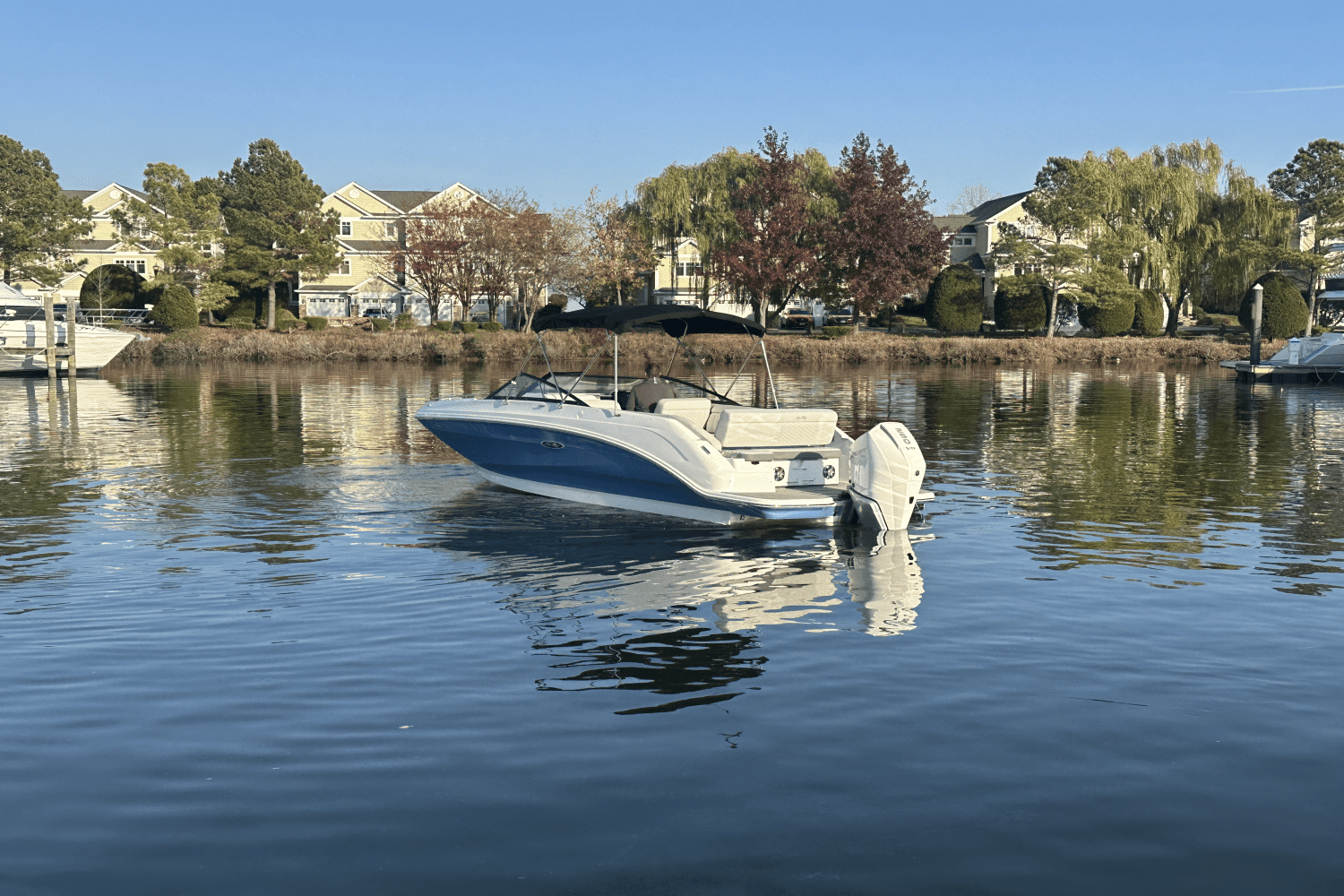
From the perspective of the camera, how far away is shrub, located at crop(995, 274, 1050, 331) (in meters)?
69.9

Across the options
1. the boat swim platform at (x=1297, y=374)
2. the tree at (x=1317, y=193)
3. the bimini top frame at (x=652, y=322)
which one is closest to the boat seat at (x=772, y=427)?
the bimini top frame at (x=652, y=322)

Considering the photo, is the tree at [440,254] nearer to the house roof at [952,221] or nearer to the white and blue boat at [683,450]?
the house roof at [952,221]

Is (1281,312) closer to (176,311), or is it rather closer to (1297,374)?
(1297,374)

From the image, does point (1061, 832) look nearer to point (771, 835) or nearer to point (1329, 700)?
point (771, 835)

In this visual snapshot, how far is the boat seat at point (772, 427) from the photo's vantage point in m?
12.8

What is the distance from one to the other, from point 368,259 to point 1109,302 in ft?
162

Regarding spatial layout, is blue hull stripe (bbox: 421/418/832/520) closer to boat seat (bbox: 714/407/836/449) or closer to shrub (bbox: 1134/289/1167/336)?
boat seat (bbox: 714/407/836/449)

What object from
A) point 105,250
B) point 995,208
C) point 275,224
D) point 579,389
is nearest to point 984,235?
point 995,208

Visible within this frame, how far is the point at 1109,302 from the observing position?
6619 cm

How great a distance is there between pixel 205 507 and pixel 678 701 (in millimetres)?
9946

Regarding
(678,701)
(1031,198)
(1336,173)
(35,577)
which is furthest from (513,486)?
(1336,173)

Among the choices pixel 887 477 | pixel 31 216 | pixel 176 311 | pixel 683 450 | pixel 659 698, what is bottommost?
→ pixel 659 698

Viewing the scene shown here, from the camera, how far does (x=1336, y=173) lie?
68.8 metres

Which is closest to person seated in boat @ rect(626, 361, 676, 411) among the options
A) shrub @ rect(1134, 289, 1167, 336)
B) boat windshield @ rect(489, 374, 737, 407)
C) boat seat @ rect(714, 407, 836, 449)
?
boat windshield @ rect(489, 374, 737, 407)
